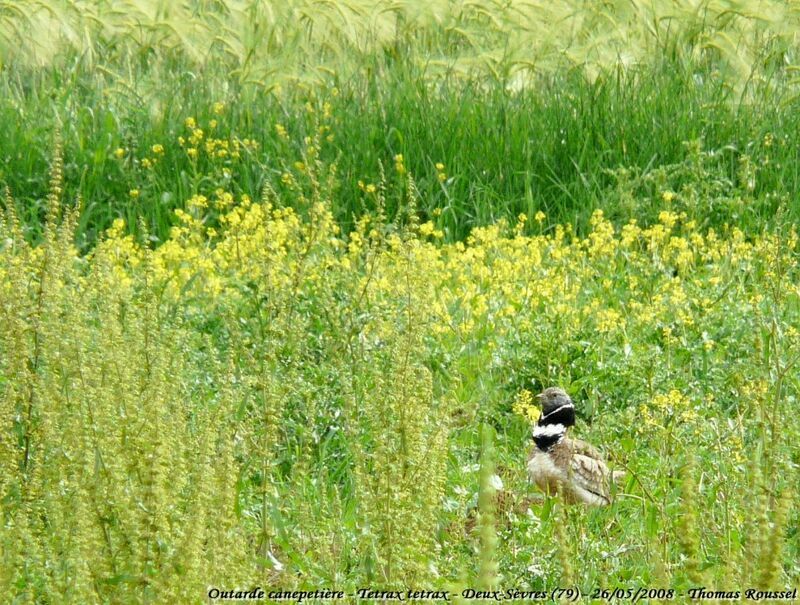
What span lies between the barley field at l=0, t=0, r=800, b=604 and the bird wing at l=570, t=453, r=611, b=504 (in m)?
0.06

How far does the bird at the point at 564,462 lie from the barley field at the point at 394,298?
8 centimetres

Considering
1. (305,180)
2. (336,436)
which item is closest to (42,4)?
(305,180)

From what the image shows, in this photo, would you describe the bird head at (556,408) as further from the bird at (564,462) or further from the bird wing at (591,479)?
the bird wing at (591,479)

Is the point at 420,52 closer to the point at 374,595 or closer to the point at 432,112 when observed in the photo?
the point at 432,112

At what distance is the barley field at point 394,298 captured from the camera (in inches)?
121

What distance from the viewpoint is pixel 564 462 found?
4141 mm

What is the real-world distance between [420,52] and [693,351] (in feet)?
14.9

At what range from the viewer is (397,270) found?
213 inches

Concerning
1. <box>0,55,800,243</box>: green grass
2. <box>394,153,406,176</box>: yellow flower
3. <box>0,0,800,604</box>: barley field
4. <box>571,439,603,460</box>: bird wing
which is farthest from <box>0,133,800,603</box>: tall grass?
<box>394,153,406,176</box>: yellow flower

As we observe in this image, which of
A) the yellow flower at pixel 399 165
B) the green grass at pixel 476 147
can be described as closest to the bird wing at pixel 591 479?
the green grass at pixel 476 147

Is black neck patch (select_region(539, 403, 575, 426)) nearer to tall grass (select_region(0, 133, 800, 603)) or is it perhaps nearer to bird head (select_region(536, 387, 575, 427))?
bird head (select_region(536, 387, 575, 427))

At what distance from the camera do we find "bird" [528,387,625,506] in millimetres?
4078

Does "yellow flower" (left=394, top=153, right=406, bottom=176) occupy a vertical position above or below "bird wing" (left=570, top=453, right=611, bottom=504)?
below

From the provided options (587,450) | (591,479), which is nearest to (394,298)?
(587,450)
